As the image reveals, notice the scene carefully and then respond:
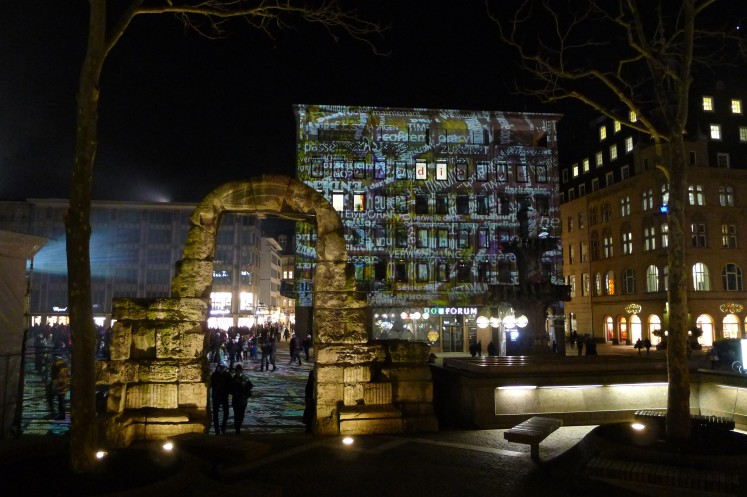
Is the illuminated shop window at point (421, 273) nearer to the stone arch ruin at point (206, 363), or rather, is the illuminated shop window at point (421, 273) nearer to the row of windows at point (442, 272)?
the row of windows at point (442, 272)

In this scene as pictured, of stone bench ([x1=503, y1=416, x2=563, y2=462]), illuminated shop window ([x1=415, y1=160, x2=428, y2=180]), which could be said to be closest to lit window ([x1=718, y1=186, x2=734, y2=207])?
illuminated shop window ([x1=415, y1=160, x2=428, y2=180])

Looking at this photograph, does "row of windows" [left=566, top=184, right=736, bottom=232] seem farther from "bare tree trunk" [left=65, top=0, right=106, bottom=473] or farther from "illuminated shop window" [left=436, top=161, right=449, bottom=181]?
"bare tree trunk" [left=65, top=0, right=106, bottom=473]

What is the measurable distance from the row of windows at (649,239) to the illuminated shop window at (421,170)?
20.0 metres

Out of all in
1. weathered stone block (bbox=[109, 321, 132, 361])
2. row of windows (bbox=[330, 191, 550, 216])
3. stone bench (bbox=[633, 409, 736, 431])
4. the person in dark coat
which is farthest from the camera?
row of windows (bbox=[330, 191, 550, 216])

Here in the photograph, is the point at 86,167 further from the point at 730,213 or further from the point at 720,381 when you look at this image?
the point at 730,213

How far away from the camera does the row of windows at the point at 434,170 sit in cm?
4622

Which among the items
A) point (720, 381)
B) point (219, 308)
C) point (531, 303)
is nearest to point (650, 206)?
point (531, 303)

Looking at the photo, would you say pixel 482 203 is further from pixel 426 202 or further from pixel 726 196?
pixel 726 196

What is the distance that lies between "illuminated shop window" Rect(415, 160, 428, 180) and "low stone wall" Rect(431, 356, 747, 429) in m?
34.2

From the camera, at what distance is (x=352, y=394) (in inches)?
468

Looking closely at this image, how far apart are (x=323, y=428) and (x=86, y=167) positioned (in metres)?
6.99

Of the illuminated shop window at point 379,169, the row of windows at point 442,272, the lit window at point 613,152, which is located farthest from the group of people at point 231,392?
the lit window at point 613,152

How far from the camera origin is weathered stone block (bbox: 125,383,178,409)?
11469mm

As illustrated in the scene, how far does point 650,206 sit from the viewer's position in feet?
160
